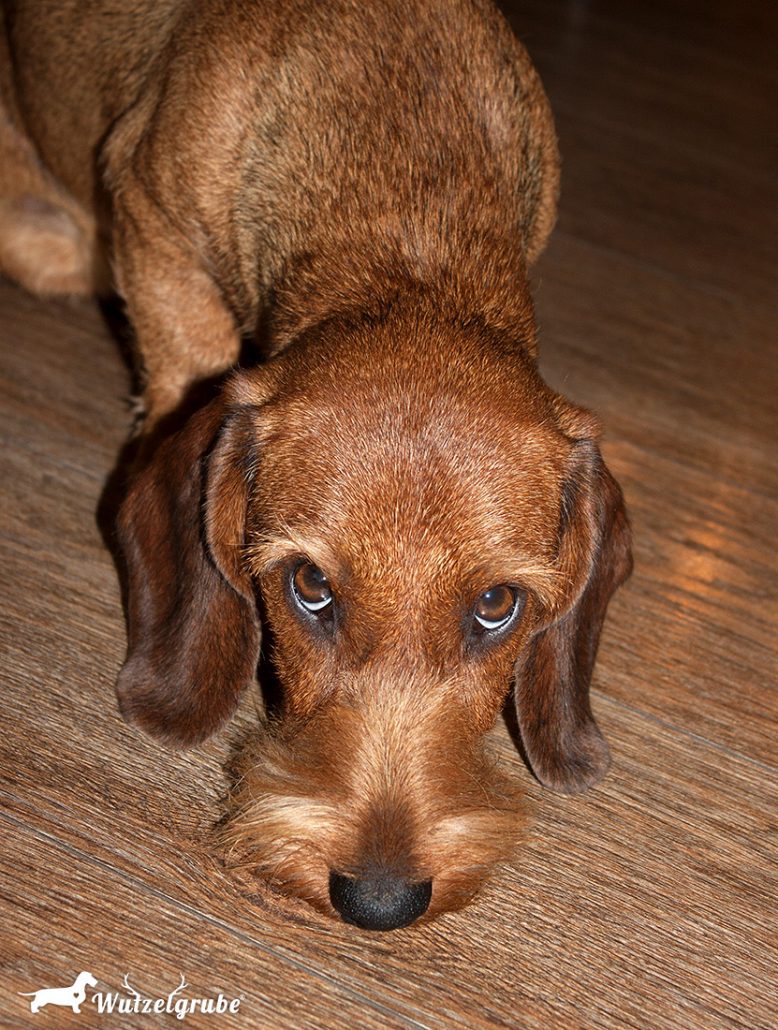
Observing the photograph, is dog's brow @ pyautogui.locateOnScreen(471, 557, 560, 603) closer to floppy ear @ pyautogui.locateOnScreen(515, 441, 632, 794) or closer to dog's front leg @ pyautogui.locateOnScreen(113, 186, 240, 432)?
floppy ear @ pyautogui.locateOnScreen(515, 441, 632, 794)

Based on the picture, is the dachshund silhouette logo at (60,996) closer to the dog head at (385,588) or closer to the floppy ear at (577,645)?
the dog head at (385,588)

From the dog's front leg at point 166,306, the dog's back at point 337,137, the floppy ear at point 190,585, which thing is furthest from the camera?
the dog's front leg at point 166,306

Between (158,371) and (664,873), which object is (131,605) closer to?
(158,371)

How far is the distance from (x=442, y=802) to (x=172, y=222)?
5.33 feet

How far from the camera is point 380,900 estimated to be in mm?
1935

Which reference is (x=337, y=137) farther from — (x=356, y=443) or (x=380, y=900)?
(x=380, y=900)

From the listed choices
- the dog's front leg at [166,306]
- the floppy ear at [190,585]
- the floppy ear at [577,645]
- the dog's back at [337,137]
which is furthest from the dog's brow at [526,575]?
the dog's front leg at [166,306]

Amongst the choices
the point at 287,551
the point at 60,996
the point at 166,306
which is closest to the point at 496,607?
the point at 287,551

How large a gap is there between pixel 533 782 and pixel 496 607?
526 mm

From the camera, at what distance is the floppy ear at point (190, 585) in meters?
2.29

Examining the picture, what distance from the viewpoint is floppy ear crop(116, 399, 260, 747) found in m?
2.29

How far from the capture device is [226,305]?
123 inches

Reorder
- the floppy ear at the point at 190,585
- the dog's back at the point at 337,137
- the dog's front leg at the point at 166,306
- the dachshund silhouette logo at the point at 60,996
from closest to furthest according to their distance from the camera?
the dachshund silhouette logo at the point at 60,996
the floppy ear at the point at 190,585
the dog's back at the point at 337,137
the dog's front leg at the point at 166,306

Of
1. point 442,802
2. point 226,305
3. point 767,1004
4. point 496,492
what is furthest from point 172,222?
point 767,1004
